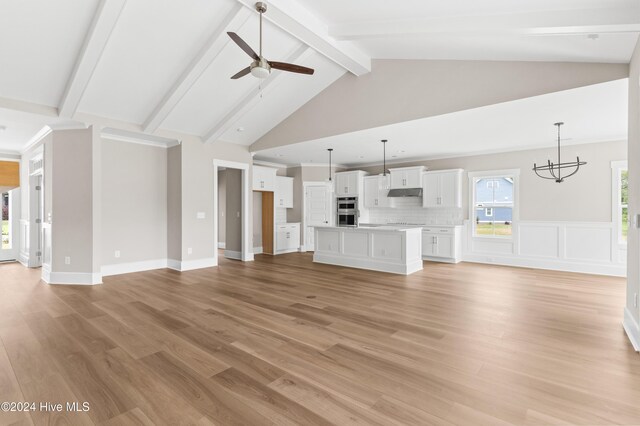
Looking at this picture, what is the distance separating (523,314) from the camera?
375 cm

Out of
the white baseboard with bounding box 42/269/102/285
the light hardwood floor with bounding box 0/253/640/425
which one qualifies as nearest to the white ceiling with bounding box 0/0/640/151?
the white baseboard with bounding box 42/269/102/285

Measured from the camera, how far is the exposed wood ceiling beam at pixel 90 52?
11.2ft

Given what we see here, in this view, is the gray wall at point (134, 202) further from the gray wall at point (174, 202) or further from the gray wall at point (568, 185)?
the gray wall at point (568, 185)

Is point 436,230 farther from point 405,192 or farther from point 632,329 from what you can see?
point 632,329

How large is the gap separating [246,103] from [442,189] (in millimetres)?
5172

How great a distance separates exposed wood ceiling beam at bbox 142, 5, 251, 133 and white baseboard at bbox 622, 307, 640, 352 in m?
5.09

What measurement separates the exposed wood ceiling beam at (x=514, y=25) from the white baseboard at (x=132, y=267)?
573 cm

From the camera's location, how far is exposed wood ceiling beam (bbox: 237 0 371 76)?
3637 mm

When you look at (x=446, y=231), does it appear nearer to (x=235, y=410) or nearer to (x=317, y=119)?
(x=317, y=119)

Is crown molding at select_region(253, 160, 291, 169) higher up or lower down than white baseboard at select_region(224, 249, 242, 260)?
higher up

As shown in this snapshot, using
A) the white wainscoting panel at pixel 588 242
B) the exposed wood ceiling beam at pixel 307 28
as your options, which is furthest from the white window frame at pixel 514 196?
the exposed wood ceiling beam at pixel 307 28

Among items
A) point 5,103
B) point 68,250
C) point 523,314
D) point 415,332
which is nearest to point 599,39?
point 523,314

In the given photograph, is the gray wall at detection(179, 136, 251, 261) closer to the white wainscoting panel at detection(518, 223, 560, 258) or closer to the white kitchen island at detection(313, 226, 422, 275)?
the white kitchen island at detection(313, 226, 422, 275)

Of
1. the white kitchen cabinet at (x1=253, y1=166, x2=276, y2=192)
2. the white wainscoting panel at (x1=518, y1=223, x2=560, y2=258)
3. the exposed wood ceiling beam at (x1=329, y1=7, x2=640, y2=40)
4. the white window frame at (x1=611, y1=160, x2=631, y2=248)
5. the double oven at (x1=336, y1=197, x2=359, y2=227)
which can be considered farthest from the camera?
the double oven at (x1=336, y1=197, x2=359, y2=227)
